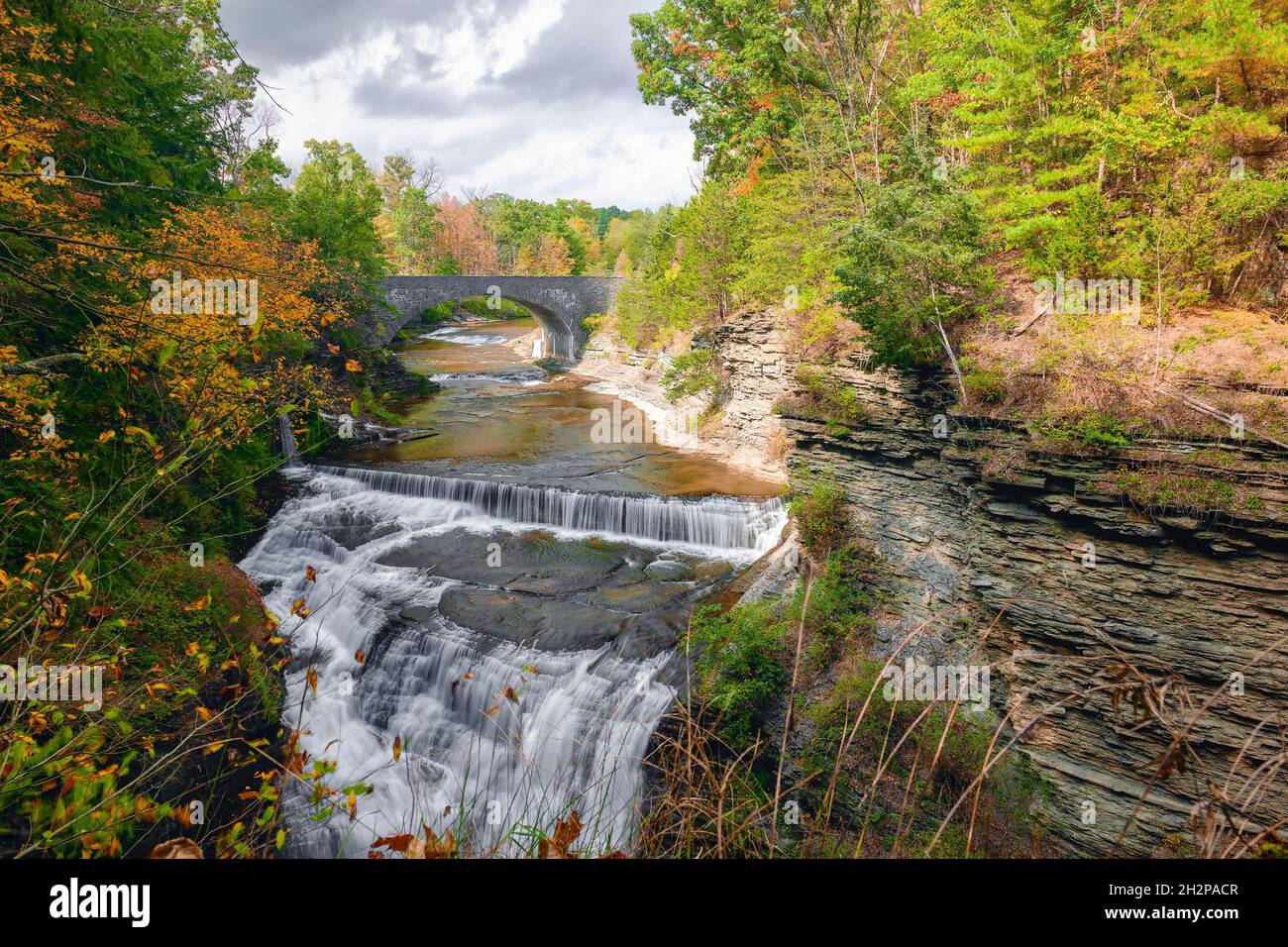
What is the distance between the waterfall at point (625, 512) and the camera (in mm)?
14539

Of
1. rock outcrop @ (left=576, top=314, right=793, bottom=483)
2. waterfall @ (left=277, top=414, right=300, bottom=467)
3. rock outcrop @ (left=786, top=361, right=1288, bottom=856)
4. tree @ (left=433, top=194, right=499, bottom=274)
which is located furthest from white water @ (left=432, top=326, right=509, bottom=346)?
rock outcrop @ (left=786, top=361, right=1288, bottom=856)

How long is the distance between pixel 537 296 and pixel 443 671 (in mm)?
31862

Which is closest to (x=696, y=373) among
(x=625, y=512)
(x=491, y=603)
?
(x=625, y=512)

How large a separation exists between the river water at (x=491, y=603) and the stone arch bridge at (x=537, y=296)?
14880 millimetres

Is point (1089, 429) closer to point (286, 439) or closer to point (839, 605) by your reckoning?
point (839, 605)

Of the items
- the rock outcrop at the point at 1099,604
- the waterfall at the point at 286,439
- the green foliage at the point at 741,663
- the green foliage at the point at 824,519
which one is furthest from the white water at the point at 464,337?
the rock outcrop at the point at 1099,604

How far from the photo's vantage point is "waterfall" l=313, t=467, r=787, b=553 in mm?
14539

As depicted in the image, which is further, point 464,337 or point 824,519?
point 464,337

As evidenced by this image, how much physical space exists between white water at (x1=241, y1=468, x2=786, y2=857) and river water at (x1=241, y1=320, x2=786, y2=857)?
0.04 metres

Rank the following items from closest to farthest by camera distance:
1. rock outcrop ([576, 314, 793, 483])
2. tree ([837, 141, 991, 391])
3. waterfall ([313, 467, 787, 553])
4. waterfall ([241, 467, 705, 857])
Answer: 1. waterfall ([241, 467, 705, 857])
2. tree ([837, 141, 991, 391])
3. waterfall ([313, 467, 787, 553])
4. rock outcrop ([576, 314, 793, 483])

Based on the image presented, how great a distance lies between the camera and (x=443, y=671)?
10.4 m

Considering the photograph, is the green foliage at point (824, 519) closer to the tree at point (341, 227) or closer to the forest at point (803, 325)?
the forest at point (803, 325)

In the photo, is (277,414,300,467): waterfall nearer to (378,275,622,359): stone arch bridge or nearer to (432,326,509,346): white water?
(378,275,622,359): stone arch bridge

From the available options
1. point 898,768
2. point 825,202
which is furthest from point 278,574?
point 825,202
